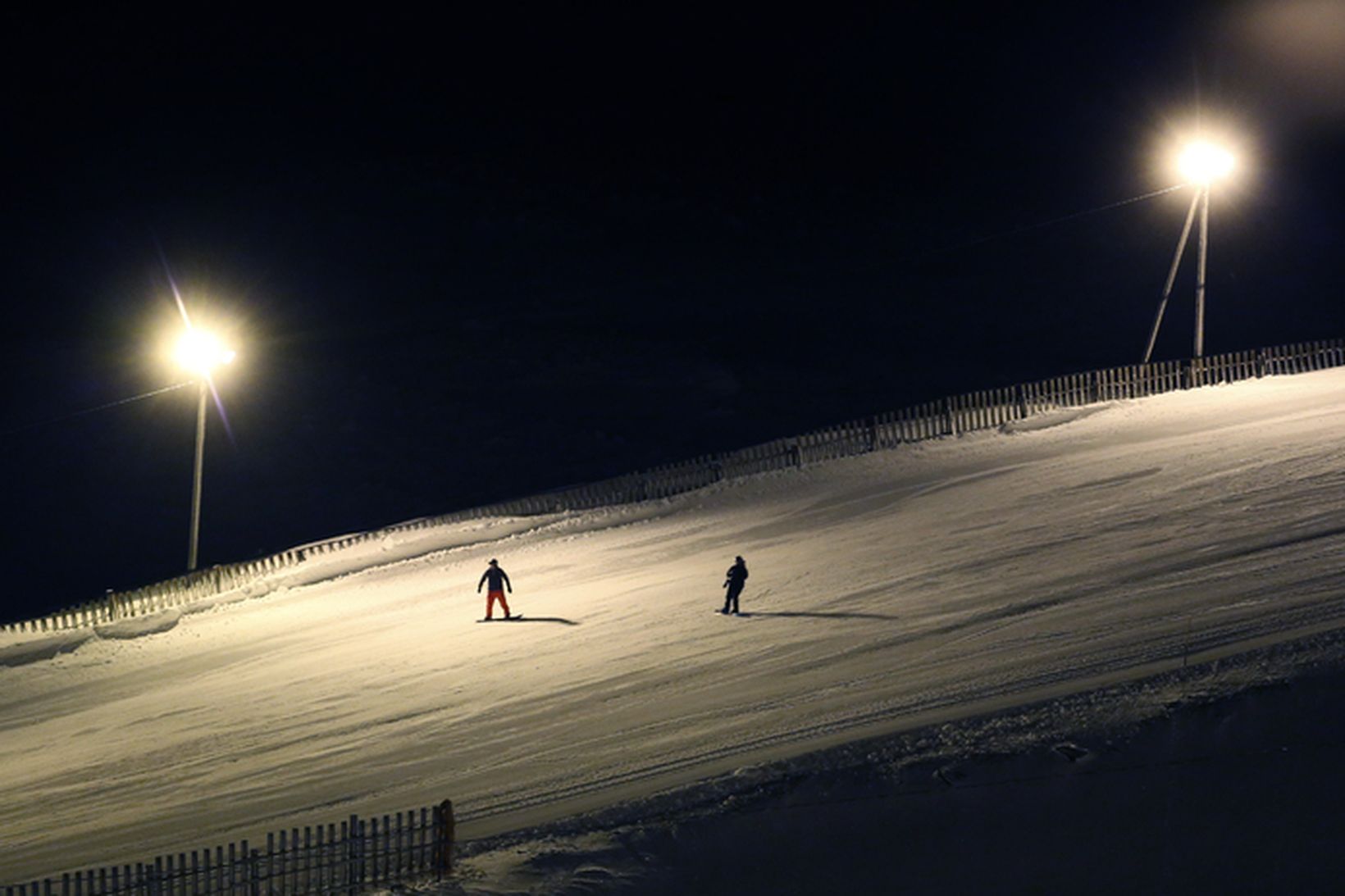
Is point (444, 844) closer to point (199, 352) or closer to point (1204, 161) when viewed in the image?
point (199, 352)

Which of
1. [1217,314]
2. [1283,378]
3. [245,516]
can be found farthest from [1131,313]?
[245,516]

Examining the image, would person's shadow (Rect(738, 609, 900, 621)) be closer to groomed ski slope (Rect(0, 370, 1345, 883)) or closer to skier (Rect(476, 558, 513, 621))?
groomed ski slope (Rect(0, 370, 1345, 883))

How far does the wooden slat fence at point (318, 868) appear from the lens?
46.4 ft

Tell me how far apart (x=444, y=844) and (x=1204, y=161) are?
31886mm

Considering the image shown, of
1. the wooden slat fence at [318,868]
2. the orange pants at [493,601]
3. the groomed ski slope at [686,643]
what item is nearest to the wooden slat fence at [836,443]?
the groomed ski slope at [686,643]

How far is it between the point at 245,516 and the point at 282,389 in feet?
40.8

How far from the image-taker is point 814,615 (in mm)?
22359

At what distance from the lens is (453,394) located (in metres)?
67.0

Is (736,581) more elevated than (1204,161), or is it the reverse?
(1204,161)

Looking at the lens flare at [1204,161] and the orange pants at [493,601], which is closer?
the orange pants at [493,601]

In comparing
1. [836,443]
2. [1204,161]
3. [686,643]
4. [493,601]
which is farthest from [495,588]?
[1204,161]

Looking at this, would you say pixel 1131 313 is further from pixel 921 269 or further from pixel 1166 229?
pixel 1166 229

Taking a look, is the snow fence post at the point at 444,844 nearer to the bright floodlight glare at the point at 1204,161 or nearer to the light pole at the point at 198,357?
the light pole at the point at 198,357

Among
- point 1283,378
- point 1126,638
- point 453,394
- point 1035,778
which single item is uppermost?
point 453,394
